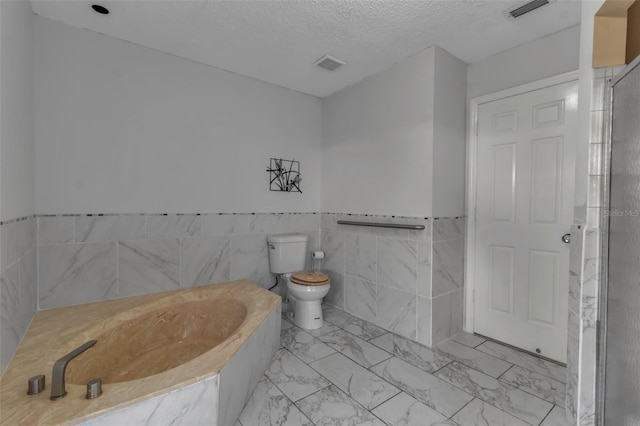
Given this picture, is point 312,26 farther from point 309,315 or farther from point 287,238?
point 309,315

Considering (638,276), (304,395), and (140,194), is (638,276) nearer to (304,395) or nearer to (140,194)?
(304,395)

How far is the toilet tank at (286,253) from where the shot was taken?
2.71 meters

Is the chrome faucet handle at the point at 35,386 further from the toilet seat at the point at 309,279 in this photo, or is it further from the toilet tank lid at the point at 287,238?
the toilet tank lid at the point at 287,238

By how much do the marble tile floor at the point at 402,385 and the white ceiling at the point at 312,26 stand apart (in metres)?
2.30

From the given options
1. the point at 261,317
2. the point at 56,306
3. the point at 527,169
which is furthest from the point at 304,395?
the point at 527,169

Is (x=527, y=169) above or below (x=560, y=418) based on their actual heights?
above

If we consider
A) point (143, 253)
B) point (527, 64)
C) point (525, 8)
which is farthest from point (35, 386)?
point (527, 64)

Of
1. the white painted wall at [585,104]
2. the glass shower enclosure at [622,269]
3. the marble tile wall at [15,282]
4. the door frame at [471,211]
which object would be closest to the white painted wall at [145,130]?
the marble tile wall at [15,282]

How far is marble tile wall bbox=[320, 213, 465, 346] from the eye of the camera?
221 cm

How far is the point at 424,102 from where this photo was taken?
2.21 metres

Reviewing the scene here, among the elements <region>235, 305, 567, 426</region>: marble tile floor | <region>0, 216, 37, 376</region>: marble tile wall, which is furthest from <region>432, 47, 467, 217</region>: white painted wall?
<region>0, 216, 37, 376</region>: marble tile wall

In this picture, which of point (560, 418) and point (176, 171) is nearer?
point (560, 418)

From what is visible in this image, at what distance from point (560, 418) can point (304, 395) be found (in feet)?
4.44

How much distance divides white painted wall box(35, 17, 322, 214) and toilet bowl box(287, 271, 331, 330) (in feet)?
2.59
